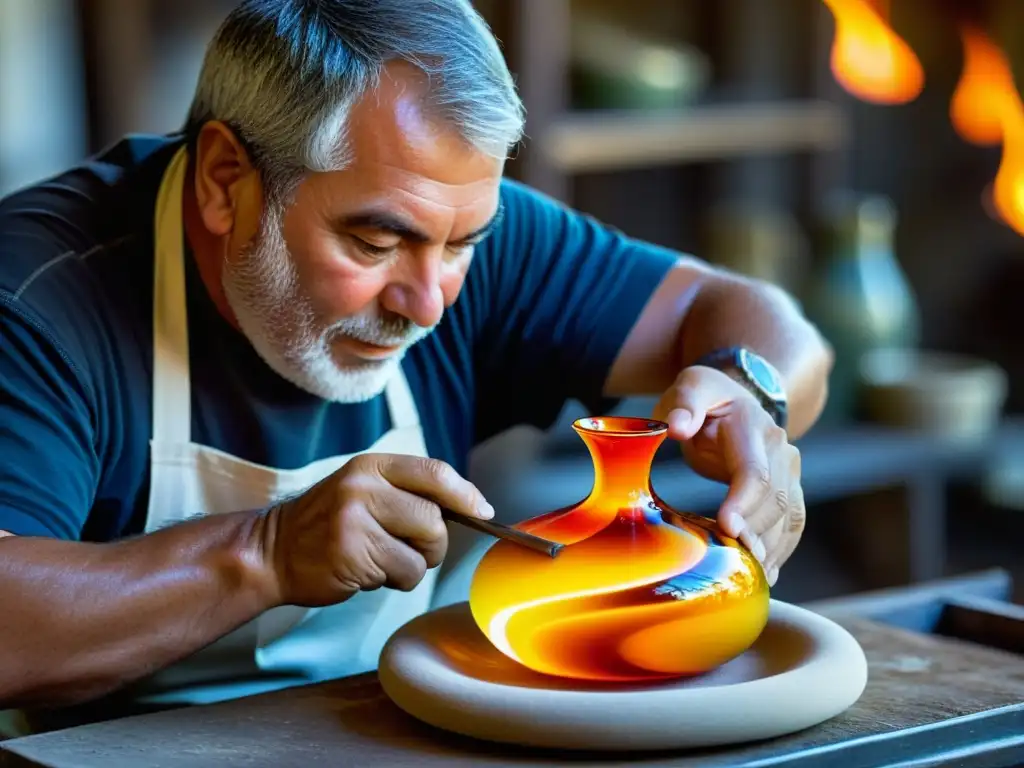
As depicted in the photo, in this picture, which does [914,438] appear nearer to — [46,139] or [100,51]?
[100,51]

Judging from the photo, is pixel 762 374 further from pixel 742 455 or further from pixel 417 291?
pixel 417 291

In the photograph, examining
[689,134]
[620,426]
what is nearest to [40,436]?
[620,426]

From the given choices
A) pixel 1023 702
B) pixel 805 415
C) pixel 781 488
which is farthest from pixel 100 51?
pixel 1023 702

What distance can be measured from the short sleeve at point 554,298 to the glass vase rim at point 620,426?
1.92 feet

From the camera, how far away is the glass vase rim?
4.27 ft

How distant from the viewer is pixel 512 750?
123 centimetres

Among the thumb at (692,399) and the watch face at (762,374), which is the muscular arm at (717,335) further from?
the thumb at (692,399)

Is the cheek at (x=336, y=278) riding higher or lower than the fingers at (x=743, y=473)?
higher

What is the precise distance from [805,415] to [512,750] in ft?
2.53

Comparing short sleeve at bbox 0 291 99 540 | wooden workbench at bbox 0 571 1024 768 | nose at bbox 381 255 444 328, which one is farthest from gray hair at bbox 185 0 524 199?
wooden workbench at bbox 0 571 1024 768

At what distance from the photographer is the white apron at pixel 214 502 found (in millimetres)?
1649

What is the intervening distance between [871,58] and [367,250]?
269 centimetres

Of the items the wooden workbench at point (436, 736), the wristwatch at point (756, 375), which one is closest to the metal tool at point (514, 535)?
the wooden workbench at point (436, 736)

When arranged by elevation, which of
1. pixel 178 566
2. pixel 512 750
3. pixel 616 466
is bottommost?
pixel 512 750
